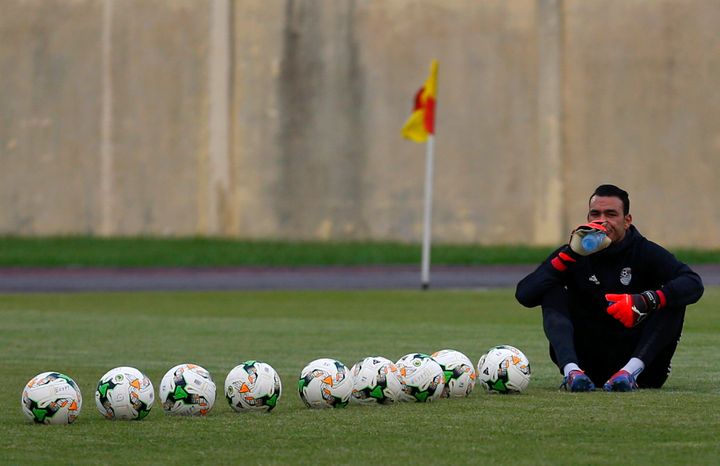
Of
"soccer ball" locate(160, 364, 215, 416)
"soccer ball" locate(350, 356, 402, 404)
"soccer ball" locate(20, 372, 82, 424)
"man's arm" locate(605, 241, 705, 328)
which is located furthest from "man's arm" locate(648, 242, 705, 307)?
"soccer ball" locate(20, 372, 82, 424)

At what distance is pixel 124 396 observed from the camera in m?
9.33

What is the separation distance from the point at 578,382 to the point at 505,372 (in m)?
0.53

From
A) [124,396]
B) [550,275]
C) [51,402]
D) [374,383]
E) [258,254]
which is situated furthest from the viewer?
[258,254]

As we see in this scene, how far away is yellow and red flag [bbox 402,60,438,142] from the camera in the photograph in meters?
28.9

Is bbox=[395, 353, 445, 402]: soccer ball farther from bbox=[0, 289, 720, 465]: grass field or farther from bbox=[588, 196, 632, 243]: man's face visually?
bbox=[588, 196, 632, 243]: man's face

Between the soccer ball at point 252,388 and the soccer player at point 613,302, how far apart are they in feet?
7.15

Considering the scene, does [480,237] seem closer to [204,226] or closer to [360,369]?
[204,226]

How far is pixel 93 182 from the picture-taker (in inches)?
1602

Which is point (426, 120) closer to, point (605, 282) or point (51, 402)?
point (605, 282)

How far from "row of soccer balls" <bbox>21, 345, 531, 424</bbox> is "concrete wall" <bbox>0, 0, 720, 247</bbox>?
26585 mm

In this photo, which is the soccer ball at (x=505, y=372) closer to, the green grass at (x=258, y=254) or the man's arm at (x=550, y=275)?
the man's arm at (x=550, y=275)

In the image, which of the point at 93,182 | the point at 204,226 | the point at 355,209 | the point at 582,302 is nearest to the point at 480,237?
the point at 355,209

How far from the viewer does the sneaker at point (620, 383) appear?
413 inches

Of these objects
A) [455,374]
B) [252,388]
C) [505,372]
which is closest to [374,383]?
[455,374]
